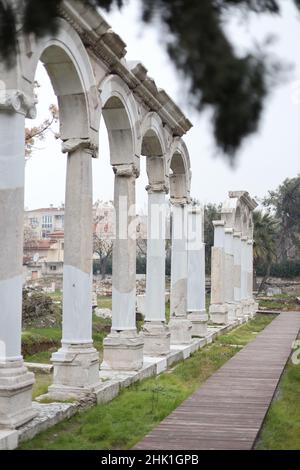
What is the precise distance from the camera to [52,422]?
7387mm

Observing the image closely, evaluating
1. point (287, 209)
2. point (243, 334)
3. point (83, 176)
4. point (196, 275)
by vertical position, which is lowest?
point (243, 334)

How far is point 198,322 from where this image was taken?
55.8 feet

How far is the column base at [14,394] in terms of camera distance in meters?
6.45

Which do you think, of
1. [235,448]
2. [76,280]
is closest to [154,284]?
[76,280]

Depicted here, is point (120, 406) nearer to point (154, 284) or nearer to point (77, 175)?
point (77, 175)

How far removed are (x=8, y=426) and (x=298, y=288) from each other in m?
46.0

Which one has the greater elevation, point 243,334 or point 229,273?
point 229,273

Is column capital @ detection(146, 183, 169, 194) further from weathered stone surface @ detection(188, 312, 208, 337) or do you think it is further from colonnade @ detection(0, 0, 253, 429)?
weathered stone surface @ detection(188, 312, 208, 337)

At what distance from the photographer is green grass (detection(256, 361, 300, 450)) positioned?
6.98m

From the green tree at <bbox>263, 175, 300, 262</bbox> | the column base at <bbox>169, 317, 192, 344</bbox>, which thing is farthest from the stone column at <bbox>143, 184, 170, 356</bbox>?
the green tree at <bbox>263, 175, 300, 262</bbox>

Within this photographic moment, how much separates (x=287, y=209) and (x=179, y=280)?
42459 mm

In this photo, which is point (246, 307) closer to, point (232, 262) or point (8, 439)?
point (232, 262)

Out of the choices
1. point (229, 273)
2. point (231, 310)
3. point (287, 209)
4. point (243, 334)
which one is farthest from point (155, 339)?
point (287, 209)

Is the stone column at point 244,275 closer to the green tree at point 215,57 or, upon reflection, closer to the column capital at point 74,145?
the column capital at point 74,145
